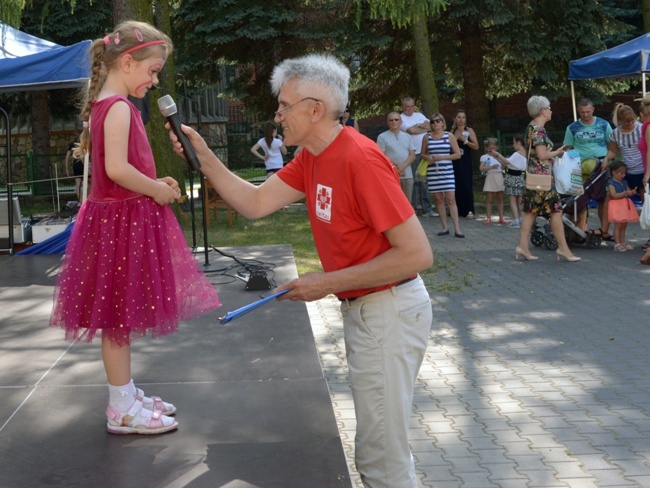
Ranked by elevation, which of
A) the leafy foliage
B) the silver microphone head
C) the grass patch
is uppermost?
the leafy foliage

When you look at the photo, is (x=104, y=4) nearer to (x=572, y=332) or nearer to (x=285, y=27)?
(x=285, y=27)

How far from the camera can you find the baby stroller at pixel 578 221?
1240 cm

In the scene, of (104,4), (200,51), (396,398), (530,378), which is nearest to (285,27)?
(200,51)

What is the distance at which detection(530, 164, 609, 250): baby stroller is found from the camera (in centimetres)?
1240

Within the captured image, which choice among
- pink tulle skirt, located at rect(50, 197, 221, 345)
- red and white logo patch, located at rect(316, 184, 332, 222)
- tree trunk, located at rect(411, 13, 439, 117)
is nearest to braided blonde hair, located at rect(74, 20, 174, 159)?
pink tulle skirt, located at rect(50, 197, 221, 345)

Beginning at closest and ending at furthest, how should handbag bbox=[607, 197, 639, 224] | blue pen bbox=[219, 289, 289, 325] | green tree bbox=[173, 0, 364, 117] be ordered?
blue pen bbox=[219, 289, 289, 325] → handbag bbox=[607, 197, 639, 224] → green tree bbox=[173, 0, 364, 117]

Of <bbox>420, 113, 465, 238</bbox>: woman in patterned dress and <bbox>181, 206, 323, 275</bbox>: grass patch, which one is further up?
<bbox>420, 113, 465, 238</bbox>: woman in patterned dress

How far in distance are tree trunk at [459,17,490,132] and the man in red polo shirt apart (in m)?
20.5

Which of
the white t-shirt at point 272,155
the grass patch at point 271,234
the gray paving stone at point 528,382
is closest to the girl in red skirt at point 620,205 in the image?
the gray paving stone at point 528,382

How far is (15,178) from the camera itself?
2897cm

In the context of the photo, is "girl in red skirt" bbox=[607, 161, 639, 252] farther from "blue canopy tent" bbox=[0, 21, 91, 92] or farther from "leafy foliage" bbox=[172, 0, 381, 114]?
"leafy foliage" bbox=[172, 0, 381, 114]

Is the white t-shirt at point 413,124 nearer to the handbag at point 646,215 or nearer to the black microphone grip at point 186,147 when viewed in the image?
the handbag at point 646,215

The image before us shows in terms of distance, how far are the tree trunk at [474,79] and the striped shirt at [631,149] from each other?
10.5 meters

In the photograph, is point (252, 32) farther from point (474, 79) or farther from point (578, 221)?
point (578, 221)
